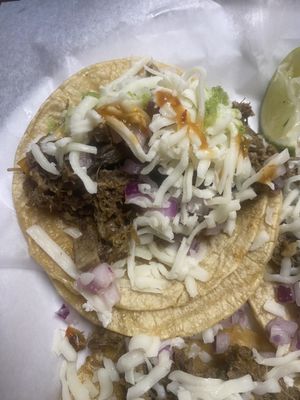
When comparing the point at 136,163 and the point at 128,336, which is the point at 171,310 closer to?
the point at 128,336

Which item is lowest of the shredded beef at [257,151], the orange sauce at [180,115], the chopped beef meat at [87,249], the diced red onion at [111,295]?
the diced red onion at [111,295]

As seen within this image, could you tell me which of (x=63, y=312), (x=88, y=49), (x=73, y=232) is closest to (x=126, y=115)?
(x=73, y=232)

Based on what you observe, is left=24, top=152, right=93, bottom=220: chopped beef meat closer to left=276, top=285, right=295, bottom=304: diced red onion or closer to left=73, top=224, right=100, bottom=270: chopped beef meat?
left=73, top=224, right=100, bottom=270: chopped beef meat

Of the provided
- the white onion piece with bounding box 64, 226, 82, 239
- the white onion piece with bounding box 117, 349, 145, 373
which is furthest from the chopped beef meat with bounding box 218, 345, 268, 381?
the white onion piece with bounding box 64, 226, 82, 239

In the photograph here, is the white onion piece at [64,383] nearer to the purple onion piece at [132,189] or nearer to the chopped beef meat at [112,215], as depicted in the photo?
the chopped beef meat at [112,215]

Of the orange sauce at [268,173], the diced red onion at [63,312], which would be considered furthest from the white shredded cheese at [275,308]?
the diced red onion at [63,312]
